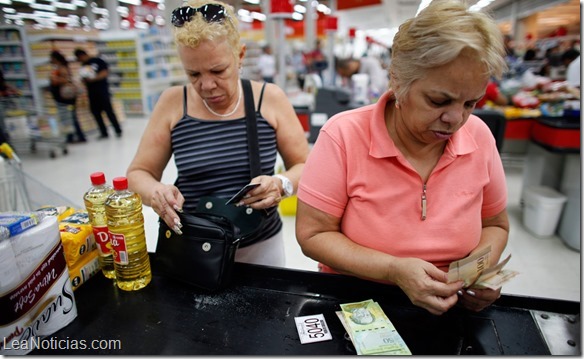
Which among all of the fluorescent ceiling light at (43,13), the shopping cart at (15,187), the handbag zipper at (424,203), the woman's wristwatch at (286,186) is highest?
the fluorescent ceiling light at (43,13)

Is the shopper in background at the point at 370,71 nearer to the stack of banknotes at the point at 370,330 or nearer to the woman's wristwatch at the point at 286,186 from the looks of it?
the woman's wristwatch at the point at 286,186

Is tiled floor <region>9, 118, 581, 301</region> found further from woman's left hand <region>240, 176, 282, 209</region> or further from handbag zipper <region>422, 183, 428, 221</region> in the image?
handbag zipper <region>422, 183, 428, 221</region>

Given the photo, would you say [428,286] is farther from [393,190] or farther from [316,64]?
[316,64]

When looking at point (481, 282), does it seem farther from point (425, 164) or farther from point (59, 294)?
point (59, 294)

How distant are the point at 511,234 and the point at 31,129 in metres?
7.41

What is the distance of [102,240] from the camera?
1.22 m

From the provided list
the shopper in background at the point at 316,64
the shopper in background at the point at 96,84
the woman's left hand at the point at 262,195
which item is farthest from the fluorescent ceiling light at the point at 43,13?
the woman's left hand at the point at 262,195

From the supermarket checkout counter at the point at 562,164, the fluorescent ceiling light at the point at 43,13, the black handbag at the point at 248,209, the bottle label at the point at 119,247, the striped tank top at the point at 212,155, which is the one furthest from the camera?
the fluorescent ceiling light at the point at 43,13

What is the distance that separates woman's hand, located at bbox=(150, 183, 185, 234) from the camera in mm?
1168

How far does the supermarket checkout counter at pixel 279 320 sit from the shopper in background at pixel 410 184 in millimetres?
79

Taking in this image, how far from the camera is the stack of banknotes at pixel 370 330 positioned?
36.4 inches

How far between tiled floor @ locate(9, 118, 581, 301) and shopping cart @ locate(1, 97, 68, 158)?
7.2 inches

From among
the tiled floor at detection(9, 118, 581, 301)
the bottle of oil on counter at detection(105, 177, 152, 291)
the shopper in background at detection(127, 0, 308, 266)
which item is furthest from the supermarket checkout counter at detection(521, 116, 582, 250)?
the bottle of oil on counter at detection(105, 177, 152, 291)

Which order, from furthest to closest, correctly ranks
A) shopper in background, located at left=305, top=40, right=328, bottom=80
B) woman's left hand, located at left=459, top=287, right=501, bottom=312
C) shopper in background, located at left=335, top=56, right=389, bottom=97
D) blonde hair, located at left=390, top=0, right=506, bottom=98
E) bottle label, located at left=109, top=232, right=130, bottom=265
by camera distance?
Result: shopper in background, located at left=305, top=40, right=328, bottom=80
shopper in background, located at left=335, top=56, right=389, bottom=97
bottle label, located at left=109, top=232, right=130, bottom=265
woman's left hand, located at left=459, top=287, right=501, bottom=312
blonde hair, located at left=390, top=0, right=506, bottom=98
